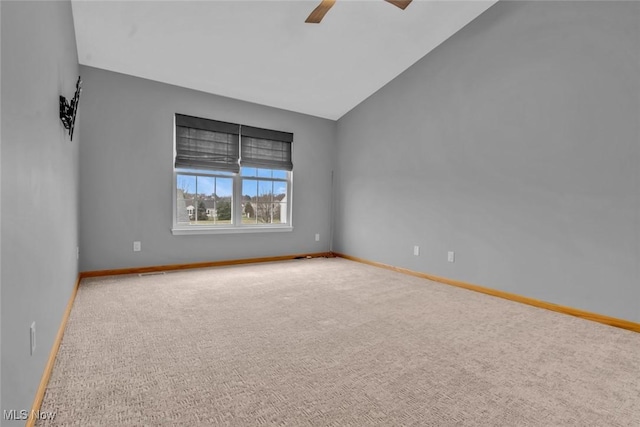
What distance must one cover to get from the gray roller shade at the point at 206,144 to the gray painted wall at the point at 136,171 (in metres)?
0.11

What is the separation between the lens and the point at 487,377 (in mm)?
1630

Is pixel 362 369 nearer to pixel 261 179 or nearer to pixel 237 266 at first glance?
Answer: pixel 237 266

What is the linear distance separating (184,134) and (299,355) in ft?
11.3

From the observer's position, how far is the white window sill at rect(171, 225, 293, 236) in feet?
13.5

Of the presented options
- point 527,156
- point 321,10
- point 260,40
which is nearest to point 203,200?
point 260,40

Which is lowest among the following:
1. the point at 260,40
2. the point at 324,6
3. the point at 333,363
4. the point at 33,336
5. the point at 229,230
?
the point at 333,363

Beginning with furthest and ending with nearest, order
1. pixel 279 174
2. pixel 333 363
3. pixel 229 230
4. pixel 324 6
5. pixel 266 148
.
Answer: pixel 279 174, pixel 266 148, pixel 229 230, pixel 324 6, pixel 333 363

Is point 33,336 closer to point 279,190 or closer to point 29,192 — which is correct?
point 29,192

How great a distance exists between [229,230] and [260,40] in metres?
2.48

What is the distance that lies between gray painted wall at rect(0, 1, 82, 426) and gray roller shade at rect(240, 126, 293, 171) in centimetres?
270

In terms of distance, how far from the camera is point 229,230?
4.46 meters

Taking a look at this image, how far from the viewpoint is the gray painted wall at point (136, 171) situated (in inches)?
141

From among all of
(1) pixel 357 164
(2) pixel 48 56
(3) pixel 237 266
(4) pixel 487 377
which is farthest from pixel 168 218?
(4) pixel 487 377

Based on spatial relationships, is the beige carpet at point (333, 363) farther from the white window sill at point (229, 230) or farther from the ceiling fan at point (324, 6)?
the ceiling fan at point (324, 6)
